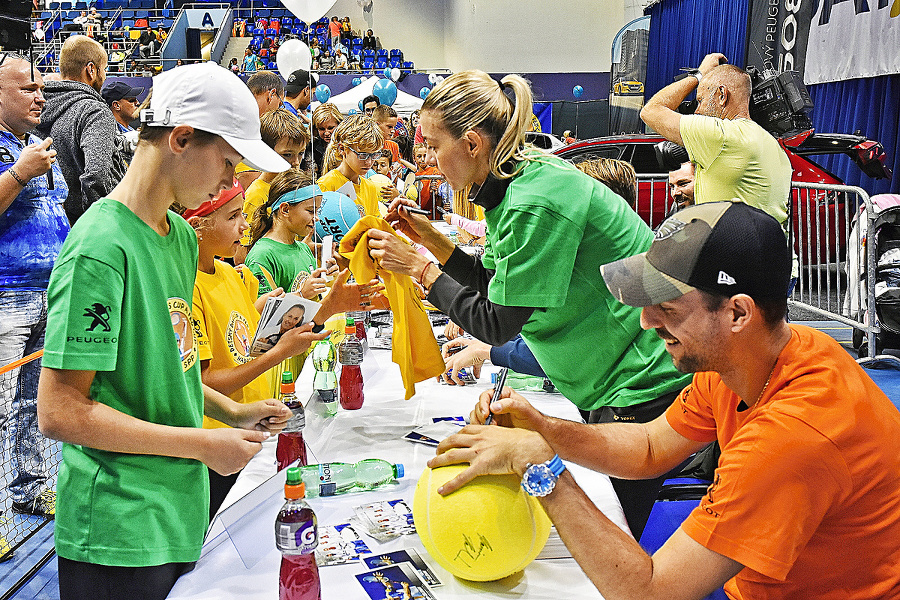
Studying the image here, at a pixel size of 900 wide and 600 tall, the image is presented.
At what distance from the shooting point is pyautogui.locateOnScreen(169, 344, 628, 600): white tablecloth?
146 centimetres

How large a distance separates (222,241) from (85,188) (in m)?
2.12

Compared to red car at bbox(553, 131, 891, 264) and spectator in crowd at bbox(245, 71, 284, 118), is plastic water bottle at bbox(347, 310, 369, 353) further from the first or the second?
red car at bbox(553, 131, 891, 264)

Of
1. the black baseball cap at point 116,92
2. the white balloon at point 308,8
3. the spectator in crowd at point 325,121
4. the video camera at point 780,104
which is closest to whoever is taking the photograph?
the video camera at point 780,104

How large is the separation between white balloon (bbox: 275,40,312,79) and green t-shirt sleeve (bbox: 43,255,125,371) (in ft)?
27.4

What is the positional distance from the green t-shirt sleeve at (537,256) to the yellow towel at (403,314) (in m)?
0.62

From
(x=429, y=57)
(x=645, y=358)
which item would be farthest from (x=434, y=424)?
(x=429, y=57)

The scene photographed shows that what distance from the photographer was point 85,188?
3906 mm

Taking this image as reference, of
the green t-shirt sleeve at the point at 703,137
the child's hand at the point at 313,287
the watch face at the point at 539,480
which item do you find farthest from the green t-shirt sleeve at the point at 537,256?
the green t-shirt sleeve at the point at 703,137

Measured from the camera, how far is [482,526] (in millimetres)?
1396

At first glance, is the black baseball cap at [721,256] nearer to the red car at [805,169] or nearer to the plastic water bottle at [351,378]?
the plastic water bottle at [351,378]

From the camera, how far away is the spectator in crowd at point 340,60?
1953cm

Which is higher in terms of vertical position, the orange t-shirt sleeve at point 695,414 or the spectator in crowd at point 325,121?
the spectator in crowd at point 325,121

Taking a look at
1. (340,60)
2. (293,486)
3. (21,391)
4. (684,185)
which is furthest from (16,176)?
(340,60)

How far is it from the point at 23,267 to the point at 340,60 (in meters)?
17.5
